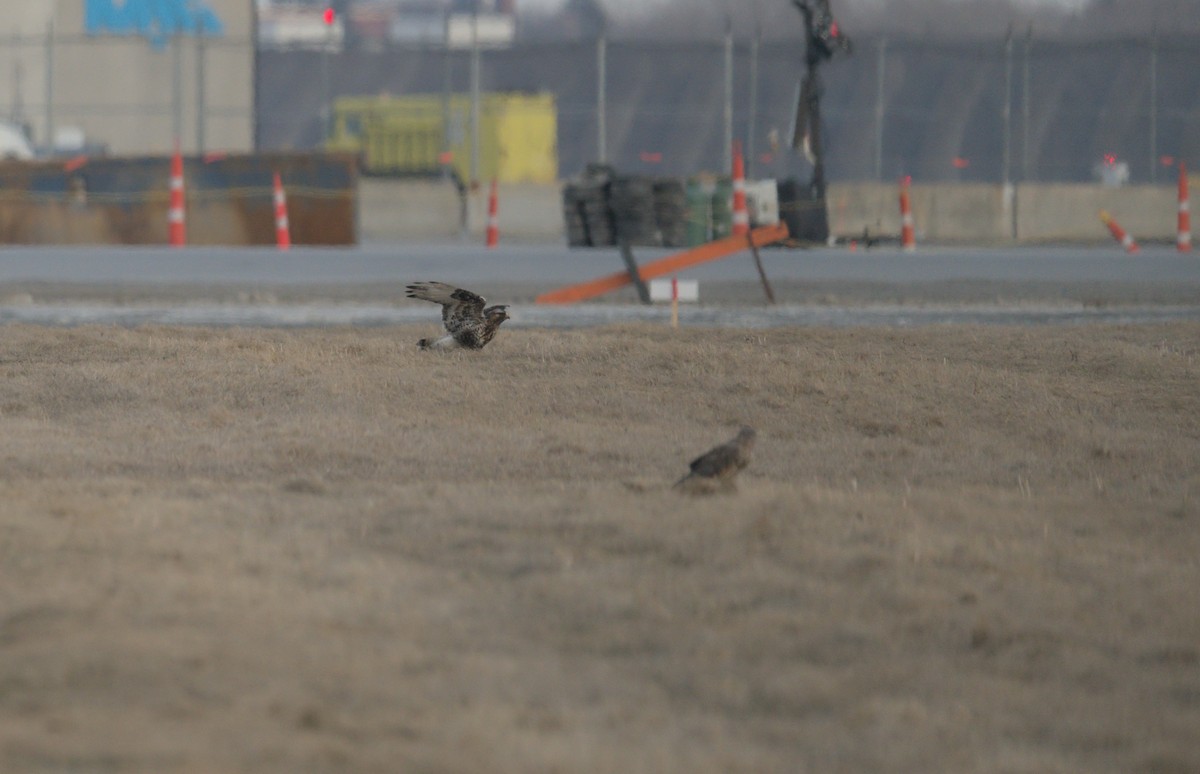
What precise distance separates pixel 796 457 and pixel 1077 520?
1.54 meters

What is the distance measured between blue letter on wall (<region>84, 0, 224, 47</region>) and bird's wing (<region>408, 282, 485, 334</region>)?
37922mm

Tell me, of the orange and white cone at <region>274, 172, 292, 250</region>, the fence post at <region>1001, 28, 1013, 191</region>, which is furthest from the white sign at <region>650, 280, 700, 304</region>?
the fence post at <region>1001, 28, 1013, 191</region>

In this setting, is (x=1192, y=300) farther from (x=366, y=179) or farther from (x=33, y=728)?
(x=366, y=179)

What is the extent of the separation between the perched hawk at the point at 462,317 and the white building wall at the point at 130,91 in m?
22.6

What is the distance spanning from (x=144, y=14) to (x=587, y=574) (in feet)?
150

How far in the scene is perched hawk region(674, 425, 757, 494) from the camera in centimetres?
607

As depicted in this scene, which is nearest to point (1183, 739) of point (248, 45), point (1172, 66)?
point (248, 45)

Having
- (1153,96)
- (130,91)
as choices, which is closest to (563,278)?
(1153,96)

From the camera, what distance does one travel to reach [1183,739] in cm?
386

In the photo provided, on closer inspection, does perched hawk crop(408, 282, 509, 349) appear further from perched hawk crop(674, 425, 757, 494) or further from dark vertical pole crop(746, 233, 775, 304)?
dark vertical pole crop(746, 233, 775, 304)

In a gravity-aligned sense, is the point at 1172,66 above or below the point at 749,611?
above

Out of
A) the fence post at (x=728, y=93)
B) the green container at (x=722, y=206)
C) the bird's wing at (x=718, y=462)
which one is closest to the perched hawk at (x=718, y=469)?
the bird's wing at (x=718, y=462)

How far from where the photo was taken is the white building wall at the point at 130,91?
34.8 m

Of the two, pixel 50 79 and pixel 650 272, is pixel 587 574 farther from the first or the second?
pixel 50 79
